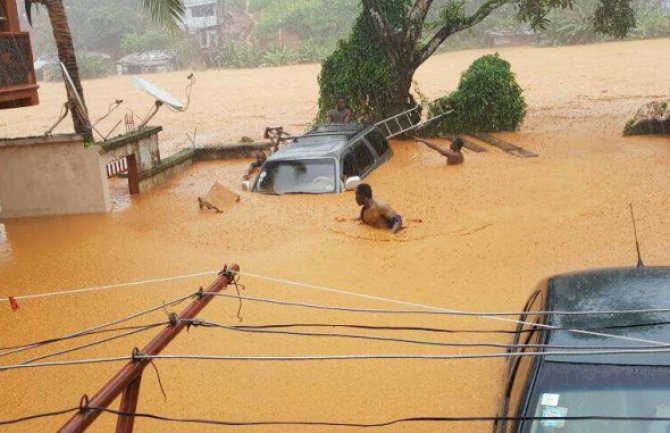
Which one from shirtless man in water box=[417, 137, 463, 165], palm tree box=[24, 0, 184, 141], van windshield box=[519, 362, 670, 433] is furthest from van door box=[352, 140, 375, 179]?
van windshield box=[519, 362, 670, 433]

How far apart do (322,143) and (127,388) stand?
10.0 meters

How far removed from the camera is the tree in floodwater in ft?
60.0

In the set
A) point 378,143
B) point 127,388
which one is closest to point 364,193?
point 378,143

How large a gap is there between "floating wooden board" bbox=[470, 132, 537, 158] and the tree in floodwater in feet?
7.84

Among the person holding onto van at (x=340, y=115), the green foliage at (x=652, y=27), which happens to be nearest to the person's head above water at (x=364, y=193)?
the person holding onto van at (x=340, y=115)

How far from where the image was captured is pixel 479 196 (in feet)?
40.2

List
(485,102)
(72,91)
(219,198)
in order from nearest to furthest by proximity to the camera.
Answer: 1. (219,198)
2. (72,91)
3. (485,102)

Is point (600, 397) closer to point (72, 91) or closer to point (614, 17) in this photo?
point (72, 91)

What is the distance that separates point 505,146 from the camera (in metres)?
A: 16.6

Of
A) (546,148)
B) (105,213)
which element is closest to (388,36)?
(546,148)

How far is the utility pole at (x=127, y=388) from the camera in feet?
8.52

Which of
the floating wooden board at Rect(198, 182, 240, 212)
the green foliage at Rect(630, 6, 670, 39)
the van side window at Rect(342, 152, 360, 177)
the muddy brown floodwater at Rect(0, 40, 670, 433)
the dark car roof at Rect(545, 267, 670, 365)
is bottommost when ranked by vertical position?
the muddy brown floodwater at Rect(0, 40, 670, 433)

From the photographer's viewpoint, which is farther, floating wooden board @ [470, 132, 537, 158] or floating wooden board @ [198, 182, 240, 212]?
floating wooden board @ [470, 132, 537, 158]

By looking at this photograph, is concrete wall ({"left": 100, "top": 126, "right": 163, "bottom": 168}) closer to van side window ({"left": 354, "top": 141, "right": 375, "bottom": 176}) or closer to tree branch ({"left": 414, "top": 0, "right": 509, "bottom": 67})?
van side window ({"left": 354, "top": 141, "right": 375, "bottom": 176})
